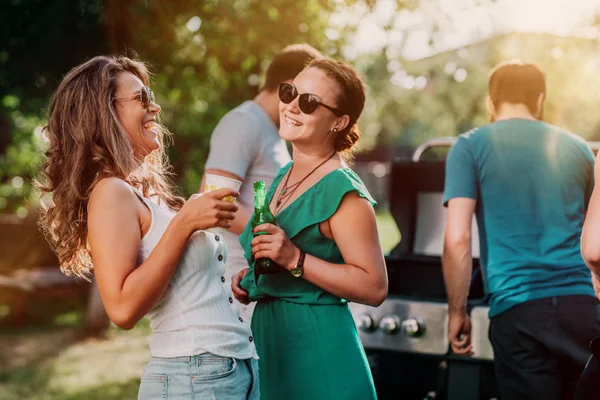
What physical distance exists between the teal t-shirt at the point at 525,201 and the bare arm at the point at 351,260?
3.28ft

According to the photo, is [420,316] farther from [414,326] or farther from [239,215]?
[239,215]

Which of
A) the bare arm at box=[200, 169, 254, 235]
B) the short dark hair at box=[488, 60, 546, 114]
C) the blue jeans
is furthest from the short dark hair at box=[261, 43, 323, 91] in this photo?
the blue jeans

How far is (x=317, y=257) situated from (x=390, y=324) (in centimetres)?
181

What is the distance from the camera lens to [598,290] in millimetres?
2211

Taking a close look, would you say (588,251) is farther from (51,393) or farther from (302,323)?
(51,393)

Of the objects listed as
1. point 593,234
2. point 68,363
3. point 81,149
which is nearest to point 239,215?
point 81,149

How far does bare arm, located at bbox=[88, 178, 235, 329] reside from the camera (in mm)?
2072

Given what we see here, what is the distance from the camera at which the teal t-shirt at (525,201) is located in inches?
121

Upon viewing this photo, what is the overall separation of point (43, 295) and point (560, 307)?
8053mm

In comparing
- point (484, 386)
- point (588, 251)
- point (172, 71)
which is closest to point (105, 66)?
point (588, 251)

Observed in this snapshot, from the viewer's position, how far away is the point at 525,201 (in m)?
3.15

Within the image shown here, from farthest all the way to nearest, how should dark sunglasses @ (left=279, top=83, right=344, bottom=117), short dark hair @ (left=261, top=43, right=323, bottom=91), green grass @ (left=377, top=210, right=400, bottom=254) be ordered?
green grass @ (left=377, top=210, right=400, bottom=254), short dark hair @ (left=261, top=43, right=323, bottom=91), dark sunglasses @ (left=279, top=83, right=344, bottom=117)

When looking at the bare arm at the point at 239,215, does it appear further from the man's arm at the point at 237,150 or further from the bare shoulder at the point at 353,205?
the bare shoulder at the point at 353,205

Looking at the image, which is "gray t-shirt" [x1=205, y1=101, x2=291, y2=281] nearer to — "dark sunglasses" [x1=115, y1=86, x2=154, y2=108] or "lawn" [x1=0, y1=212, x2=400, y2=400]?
"dark sunglasses" [x1=115, y1=86, x2=154, y2=108]
